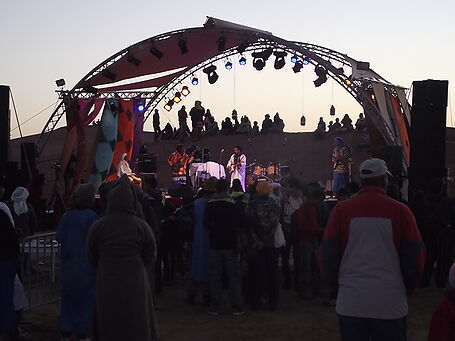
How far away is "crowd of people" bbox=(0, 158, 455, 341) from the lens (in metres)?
4.04

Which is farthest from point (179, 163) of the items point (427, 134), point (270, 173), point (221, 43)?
point (427, 134)

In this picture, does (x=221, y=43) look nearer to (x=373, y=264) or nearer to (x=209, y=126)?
(x=209, y=126)

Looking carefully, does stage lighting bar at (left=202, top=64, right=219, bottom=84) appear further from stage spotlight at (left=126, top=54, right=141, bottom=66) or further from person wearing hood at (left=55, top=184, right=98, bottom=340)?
person wearing hood at (left=55, top=184, right=98, bottom=340)

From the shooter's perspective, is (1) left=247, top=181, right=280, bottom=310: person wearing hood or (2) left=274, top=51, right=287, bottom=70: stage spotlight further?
(2) left=274, top=51, right=287, bottom=70: stage spotlight

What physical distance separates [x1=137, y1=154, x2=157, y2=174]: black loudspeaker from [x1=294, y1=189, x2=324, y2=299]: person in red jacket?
10.5 m

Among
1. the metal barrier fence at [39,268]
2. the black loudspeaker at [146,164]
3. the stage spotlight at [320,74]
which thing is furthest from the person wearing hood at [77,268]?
the stage spotlight at [320,74]

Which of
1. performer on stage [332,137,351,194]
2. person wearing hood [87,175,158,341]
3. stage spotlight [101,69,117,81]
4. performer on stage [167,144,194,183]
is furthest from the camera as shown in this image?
performer on stage [167,144,194,183]

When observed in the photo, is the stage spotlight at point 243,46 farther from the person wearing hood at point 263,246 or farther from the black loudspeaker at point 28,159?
the person wearing hood at point 263,246

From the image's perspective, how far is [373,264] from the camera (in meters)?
4.04

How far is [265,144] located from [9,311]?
24.4 m

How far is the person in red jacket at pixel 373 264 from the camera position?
13.1 ft

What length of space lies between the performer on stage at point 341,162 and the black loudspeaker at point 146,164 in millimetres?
4870

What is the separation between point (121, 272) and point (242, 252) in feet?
13.1

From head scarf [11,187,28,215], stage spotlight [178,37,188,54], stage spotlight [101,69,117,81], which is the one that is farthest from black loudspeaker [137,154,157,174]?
head scarf [11,187,28,215]
